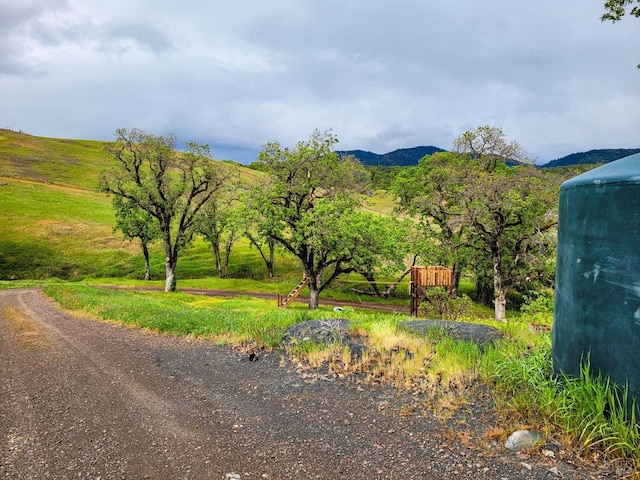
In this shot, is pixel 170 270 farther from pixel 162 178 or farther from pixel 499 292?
pixel 499 292

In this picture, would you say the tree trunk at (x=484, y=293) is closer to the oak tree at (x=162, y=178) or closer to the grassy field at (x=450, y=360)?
the grassy field at (x=450, y=360)

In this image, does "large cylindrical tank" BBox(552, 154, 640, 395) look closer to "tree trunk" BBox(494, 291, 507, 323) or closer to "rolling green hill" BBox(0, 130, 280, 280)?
"tree trunk" BBox(494, 291, 507, 323)

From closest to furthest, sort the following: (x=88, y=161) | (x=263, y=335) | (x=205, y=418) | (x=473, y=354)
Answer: (x=205, y=418) → (x=473, y=354) → (x=263, y=335) → (x=88, y=161)

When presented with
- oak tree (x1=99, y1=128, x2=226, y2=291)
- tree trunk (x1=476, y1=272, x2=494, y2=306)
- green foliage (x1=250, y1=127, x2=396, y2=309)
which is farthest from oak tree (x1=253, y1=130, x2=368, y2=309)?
tree trunk (x1=476, y1=272, x2=494, y2=306)

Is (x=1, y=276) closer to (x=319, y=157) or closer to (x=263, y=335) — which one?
(x=319, y=157)

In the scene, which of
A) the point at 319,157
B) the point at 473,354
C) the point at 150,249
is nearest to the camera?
the point at 473,354

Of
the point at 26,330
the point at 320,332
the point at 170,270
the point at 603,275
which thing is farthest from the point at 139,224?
the point at 603,275

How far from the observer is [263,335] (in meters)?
10.8

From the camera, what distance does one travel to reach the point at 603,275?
17.0 feet

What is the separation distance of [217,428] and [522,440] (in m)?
4.53

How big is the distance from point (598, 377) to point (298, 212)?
1066 inches

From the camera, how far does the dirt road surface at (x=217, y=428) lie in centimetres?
523

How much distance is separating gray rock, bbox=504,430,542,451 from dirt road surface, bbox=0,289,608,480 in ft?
0.45

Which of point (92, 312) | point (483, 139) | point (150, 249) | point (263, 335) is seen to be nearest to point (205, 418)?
point (263, 335)
